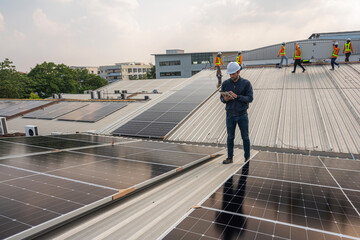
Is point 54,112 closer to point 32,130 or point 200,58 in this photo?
point 32,130

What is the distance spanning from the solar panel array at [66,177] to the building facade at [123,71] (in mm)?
127477

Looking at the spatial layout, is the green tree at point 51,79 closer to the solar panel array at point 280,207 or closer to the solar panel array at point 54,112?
the solar panel array at point 54,112

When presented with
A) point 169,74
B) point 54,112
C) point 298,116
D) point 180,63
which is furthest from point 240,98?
point 169,74

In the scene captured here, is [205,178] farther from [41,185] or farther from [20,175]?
[20,175]

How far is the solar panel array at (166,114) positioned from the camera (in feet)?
37.3

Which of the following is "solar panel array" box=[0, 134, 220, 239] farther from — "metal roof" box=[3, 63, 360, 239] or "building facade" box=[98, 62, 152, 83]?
"building facade" box=[98, 62, 152, 83]

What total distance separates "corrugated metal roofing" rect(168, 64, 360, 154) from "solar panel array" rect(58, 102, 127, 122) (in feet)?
25.2

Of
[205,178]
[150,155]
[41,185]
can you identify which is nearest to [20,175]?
[41,185]

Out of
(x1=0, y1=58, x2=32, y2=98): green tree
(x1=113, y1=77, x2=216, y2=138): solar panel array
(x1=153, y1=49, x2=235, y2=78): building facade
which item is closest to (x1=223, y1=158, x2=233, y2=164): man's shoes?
(x1=113, y1=77, x2=216, y2=138): solar panel array

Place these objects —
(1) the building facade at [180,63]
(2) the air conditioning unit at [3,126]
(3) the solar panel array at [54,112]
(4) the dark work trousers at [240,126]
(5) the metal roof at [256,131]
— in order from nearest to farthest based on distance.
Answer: (5) the metal roof at [256,131] < (4) the dark work trousers at [240,126] < (2) the air conditioning unit at [3,126] < (3) the solar panel array at [54,112] < (1) the building facade at [180,63]

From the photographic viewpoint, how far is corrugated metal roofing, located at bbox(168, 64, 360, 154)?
879 cm

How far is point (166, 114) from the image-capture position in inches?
508

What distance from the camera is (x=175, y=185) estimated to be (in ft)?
16.4

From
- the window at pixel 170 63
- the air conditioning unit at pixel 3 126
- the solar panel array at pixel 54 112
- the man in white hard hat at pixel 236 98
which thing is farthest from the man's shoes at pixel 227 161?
the window at pixel 170 63
